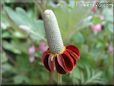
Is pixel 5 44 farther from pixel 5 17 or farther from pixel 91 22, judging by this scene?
pixel 91 22

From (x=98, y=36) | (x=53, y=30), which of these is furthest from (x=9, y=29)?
(x=53, y=30)

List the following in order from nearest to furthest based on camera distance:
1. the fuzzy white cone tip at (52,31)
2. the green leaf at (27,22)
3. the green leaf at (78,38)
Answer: the fuzzy white cone tip at (52,31)
the green leaf at (27,22)
the green leaf at (78,38)

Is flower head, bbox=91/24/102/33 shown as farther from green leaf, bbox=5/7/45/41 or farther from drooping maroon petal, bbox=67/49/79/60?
drooping maroon petal, bbox=67/49/79/60

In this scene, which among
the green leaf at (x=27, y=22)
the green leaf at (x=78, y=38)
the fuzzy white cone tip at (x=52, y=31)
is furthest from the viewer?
the green leaf at (x=78, y=38)

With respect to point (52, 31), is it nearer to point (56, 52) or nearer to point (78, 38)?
point (56, 52)

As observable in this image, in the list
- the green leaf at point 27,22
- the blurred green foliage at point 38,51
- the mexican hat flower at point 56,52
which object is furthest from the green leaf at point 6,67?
the mexican hat flower at point 56,52

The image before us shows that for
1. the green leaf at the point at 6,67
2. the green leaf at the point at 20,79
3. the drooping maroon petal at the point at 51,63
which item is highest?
the drooping maroon petal at the point at 51,63

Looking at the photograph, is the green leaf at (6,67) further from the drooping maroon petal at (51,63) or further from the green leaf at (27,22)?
the drooping maroon petal at (51,63)

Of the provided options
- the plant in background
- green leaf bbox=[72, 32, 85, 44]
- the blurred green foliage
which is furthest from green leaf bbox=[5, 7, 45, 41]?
the plant in background
